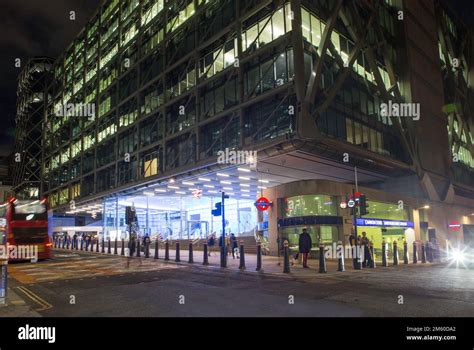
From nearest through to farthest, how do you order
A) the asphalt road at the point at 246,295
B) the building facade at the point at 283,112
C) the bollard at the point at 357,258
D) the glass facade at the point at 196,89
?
the asphalt road at the point at 246,295
the bollard at the point at 357,258
the building facade at the point at 283,112
the glass facade at the point at 196,89

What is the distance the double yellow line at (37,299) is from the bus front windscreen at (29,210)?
12.0 meters

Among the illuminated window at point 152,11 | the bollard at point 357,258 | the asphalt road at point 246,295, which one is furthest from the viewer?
the illuminated window at point 152,11

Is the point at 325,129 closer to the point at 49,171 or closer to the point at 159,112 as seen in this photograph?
the point at 159,112

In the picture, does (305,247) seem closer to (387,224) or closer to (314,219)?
(314,219)

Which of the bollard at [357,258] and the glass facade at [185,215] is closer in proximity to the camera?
the bollard at [357,258]

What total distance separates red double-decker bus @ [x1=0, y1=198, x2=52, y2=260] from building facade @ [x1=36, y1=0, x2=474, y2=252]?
11.9m

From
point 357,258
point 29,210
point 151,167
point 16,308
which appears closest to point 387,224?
point 357,258

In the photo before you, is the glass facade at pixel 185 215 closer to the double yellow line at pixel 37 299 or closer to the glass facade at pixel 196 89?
the glass facade at pixel 196 89

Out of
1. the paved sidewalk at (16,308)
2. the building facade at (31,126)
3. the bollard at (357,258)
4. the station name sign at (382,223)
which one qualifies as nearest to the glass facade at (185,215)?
the station name sign at (382,223)

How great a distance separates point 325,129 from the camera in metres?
26.5

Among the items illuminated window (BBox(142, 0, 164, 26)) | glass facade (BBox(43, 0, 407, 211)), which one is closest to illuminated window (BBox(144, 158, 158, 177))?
glass facade (BBox(43, 0, 407, 211))

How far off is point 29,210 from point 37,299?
15311 millimetres

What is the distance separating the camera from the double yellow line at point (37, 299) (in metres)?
9.31
